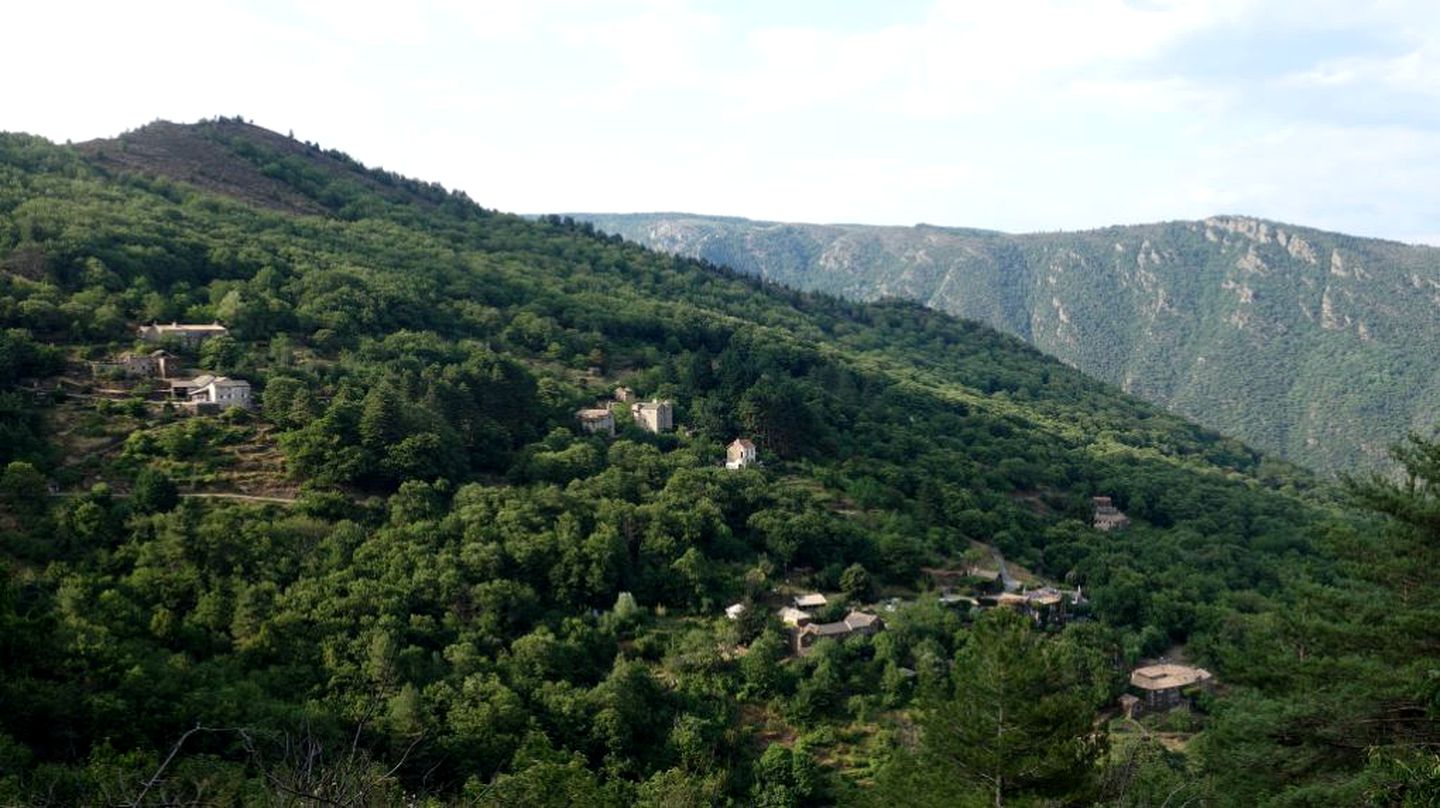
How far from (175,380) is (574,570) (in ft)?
57.2

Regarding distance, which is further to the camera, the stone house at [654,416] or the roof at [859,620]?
the stone house at [654,416]

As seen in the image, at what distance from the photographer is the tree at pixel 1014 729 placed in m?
14.2

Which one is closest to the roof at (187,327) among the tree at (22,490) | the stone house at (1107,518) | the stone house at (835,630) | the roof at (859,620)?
the tree at (22,490)

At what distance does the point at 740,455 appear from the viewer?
40.6m

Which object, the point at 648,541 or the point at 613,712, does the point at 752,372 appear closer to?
the point at 648,541

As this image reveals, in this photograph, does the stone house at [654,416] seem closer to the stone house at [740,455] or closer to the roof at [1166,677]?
the stone house at [740,455]

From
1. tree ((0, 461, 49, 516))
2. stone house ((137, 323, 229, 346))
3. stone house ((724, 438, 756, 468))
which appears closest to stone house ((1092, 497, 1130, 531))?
stone house ((724, 438, 756, 468))

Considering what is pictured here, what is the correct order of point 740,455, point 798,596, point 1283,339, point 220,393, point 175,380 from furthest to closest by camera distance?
point 1283,339 < point 740,455 < point 175,380 < point 220,393 < point 798,596

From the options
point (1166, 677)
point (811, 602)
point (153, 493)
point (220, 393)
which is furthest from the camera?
point (220, 393)

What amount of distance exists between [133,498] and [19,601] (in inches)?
262

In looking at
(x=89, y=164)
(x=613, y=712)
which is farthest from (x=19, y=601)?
(x=89, y=164)

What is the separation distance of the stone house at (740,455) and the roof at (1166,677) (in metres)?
16.6

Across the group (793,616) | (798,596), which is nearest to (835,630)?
(793,616)

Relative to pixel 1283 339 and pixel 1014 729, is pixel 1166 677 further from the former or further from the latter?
pixel 1283 339
